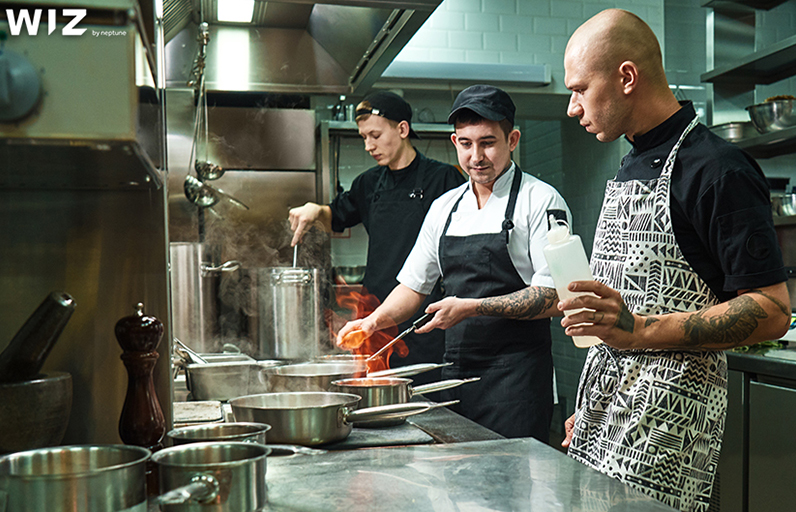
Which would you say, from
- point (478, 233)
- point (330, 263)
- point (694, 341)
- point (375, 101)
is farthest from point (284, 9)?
point (330, 263)

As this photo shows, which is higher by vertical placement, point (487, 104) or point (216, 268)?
point (487, 104)

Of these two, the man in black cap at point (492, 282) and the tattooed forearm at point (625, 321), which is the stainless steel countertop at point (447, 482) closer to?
the tattooed forearm at point (625, 321)

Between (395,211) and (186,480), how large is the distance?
7.09 feet

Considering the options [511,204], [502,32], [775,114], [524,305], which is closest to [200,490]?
[524,305]

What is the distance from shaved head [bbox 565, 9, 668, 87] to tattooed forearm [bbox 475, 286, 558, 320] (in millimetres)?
746

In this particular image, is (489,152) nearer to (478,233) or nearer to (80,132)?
(478,233)

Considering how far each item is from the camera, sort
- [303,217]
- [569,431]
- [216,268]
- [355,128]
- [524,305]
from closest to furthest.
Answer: [569,431], [524,305], [216,268], [303,217], [355,128]

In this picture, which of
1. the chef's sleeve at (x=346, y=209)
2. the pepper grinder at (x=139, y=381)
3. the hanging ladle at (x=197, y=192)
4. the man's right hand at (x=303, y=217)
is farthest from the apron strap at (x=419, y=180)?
the pepper grinder at (x=139, y=381)

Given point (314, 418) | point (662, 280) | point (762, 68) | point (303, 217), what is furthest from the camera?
point (762, 68)

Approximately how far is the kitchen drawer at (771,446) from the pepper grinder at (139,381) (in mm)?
2260

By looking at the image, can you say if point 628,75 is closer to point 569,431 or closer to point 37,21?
point 569,431

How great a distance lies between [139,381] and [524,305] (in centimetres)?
129

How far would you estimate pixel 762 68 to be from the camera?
142 inches

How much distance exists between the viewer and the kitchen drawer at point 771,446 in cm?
238
